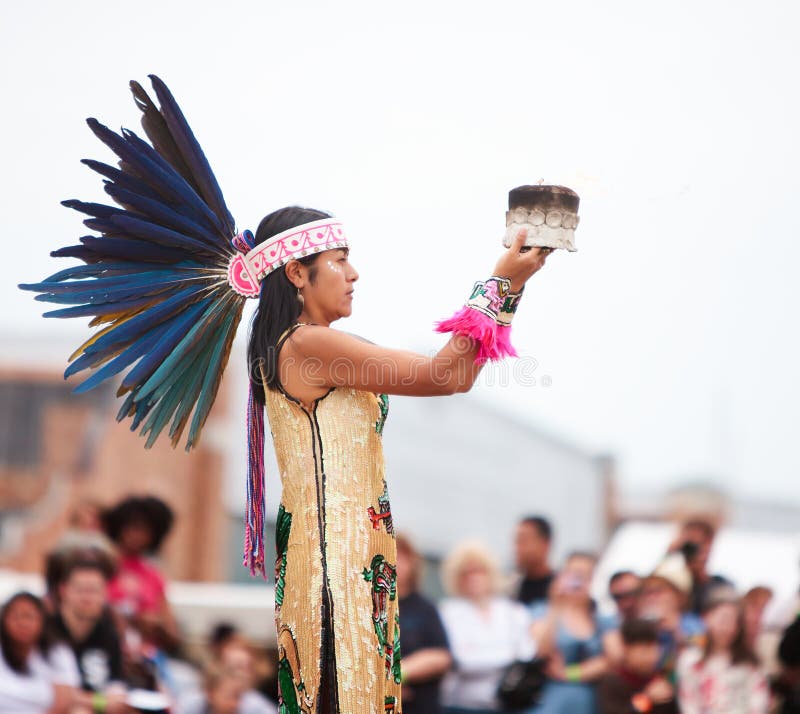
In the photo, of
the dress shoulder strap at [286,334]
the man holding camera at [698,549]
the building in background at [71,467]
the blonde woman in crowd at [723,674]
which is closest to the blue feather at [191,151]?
the dress shoulder strap at [286,334]

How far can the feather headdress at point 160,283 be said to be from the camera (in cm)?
328

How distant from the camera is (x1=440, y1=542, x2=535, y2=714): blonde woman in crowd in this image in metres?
6.23

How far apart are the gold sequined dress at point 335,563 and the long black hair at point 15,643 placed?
281cm

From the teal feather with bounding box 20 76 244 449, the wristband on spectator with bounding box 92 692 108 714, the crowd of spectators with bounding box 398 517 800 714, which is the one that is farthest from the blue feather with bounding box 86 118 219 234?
Result: the crowd of spectators with bounding box 398 517 800 714

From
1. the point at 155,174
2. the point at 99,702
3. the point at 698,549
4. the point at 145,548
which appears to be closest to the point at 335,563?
the point at 155,174

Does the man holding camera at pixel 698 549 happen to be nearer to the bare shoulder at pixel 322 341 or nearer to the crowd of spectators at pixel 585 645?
the crowd of spectators at pixel 585 645

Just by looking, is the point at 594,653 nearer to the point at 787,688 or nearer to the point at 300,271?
the point at 787,688

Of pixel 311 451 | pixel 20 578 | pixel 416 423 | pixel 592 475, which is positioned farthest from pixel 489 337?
pixel 592 475

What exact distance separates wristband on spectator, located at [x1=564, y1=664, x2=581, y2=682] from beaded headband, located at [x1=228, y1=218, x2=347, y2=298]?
12.2 feet

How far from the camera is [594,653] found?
646 centimetres

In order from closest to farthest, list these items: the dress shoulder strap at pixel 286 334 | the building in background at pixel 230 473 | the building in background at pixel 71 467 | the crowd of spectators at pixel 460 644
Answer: the dress shoulder strap at pixel 286 334, the crowd of spectators at pixel 460 644, the building in background at pixel 71 467, the building in background at pixel 230 473

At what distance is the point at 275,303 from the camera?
320 centimetres

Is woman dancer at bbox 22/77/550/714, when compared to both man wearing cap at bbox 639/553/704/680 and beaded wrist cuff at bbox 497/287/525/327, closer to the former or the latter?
beaded wrist cuff at bbox 497/287/525/327

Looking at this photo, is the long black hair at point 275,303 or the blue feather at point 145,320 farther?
the blue feather at point 145,320
